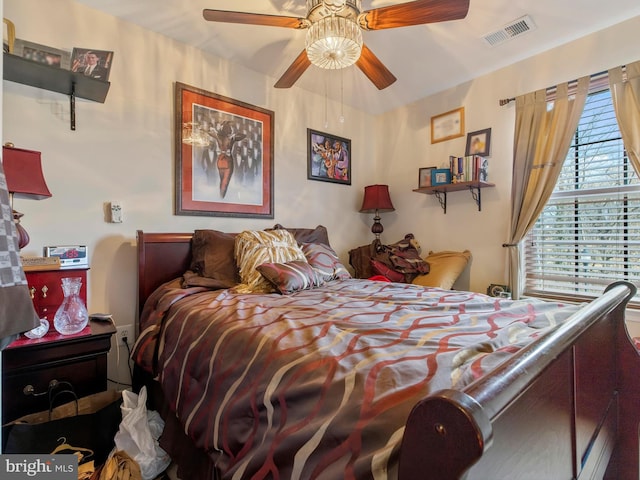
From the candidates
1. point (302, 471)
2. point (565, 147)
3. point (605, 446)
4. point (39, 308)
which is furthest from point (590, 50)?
point (39, 308)

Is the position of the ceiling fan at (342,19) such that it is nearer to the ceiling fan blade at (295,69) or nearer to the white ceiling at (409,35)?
the ceiling fan blade at (295,69)

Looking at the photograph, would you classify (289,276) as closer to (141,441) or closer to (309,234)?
(309,234)

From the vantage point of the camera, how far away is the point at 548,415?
2.40ft

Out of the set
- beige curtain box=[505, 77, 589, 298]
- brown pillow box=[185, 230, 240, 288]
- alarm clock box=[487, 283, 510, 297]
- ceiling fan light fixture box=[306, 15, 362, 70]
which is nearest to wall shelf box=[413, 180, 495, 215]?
beige curtain box=[505, 77, 589, 298]

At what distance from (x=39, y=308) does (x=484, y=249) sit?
3184 millimetres

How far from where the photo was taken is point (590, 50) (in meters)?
2.23

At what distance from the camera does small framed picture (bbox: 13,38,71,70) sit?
157cm

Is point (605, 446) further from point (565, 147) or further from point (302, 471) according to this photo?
point (565, 147)

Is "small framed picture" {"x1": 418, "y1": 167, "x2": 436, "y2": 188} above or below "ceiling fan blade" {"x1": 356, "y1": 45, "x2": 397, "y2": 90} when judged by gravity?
below

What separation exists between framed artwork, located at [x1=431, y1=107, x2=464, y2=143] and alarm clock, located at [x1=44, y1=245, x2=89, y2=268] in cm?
312

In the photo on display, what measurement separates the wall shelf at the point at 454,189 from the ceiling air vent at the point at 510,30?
1066mm

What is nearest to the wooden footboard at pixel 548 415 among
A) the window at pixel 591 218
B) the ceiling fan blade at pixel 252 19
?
the window at pixel 591 218

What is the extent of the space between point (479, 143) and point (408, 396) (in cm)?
279

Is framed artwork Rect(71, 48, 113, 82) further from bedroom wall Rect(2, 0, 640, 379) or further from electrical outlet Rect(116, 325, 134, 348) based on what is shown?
electrical outlet Rect(116, 325, 134, 348)
